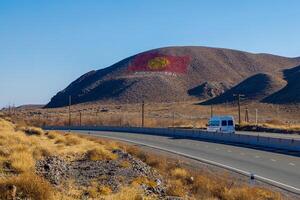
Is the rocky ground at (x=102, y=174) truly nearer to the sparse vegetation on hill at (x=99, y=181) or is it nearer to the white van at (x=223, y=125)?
the sparse vegetation on hill at (x=99, y=181)

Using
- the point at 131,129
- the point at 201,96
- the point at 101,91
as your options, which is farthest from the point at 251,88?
the point at 131,129

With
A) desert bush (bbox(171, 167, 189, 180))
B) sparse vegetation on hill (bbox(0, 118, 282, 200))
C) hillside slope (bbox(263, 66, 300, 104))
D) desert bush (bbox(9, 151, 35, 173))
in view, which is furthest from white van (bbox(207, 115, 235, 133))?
hillside slope (bbox(263, 66, 300, 104))

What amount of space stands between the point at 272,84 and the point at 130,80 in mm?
52925

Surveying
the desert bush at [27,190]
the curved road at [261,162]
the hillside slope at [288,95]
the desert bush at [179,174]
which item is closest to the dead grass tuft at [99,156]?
the desert bush at [179,174]

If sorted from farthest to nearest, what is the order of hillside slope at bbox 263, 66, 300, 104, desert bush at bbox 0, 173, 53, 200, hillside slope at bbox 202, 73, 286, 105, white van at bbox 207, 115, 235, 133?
1. hillside slope at bbox 202, 73, 286, 105
2. hillside slope at bbox 263, 66, 300, 104
3. white van at bbox 207, 115, 235, 133
4. desert bush at bbox 0, 173, 53, 200

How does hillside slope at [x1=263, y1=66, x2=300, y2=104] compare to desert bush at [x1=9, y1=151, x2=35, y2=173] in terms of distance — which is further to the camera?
hillside slope at [x1=263, y1=66, x2=300, y2=104]

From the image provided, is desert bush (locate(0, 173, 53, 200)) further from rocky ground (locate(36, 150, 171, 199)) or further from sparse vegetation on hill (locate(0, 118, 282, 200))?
rocky ground (locate(36, 150, 171, 199))

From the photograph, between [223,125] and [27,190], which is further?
[223,125]

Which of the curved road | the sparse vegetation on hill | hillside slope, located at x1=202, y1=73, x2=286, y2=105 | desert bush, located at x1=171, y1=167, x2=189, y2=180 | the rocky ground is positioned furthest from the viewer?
hillside slope, located at x1=202, y1=73, x2=286, y2=105

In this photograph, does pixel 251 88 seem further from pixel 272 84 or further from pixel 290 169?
pixel 290 169

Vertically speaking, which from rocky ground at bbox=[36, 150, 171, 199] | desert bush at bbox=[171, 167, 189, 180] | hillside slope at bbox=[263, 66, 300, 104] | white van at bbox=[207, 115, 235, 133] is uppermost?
hillside slope at bbox=[263, 66, 300, 104]

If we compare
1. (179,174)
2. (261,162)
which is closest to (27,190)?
(179,174)

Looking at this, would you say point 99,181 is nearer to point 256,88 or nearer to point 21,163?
point 21,163

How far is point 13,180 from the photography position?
12820 millimetres
